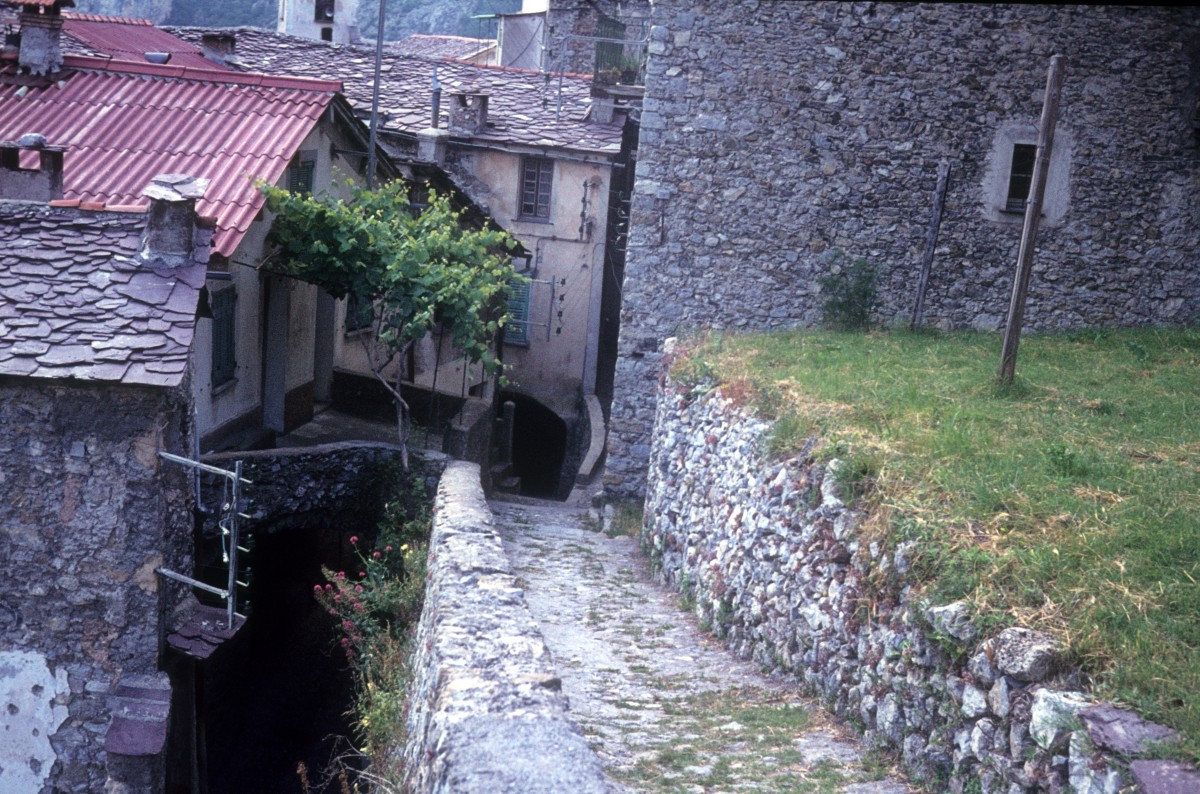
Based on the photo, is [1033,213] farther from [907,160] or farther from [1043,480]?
[907,160]

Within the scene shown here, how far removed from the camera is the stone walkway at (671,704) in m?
4.61

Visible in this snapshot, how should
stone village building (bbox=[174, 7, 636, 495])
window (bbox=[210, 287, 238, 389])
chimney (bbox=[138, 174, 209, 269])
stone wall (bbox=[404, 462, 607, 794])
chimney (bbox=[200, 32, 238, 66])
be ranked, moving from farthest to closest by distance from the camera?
stone village building (bbox=[174, 7, 636, 495]), chimney (bbox=[200, 32, 238, 66]), window (bbox=[210, 287, 238, 389]), chimney (bbox=[138, 174, 209, 269]), stone wall (bbox=[404, 462, 607, 794])

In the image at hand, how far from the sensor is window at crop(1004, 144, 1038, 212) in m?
12.7

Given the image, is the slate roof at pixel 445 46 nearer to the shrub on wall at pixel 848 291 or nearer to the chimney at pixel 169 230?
the shrub on wall at pixel 848 291

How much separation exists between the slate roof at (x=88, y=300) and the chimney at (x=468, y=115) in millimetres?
12485

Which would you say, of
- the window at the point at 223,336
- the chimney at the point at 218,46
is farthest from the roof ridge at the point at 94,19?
the window at the point at 223,336

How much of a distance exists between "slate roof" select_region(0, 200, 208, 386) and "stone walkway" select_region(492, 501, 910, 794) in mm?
3393

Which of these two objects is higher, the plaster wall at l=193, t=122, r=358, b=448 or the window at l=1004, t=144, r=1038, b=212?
the window at l=1004, t=144, r=1038, b=212

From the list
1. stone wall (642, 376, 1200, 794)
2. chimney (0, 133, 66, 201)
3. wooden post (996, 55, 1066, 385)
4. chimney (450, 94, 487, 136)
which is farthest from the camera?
chimney (450, 94, 487, 136)

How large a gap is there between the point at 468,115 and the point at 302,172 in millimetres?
7926

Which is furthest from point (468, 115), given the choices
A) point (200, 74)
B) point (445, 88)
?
point (200, 74)

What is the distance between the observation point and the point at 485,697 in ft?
14.4

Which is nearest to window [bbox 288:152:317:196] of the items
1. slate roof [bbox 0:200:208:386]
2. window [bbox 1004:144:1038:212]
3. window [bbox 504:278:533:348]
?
slate roof [bbox 0:200:208:386]

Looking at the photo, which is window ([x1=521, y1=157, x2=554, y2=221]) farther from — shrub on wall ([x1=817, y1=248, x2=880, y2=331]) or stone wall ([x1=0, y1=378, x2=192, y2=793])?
stone wall ([x1=0, y1=378, x2=192, y2=793])
